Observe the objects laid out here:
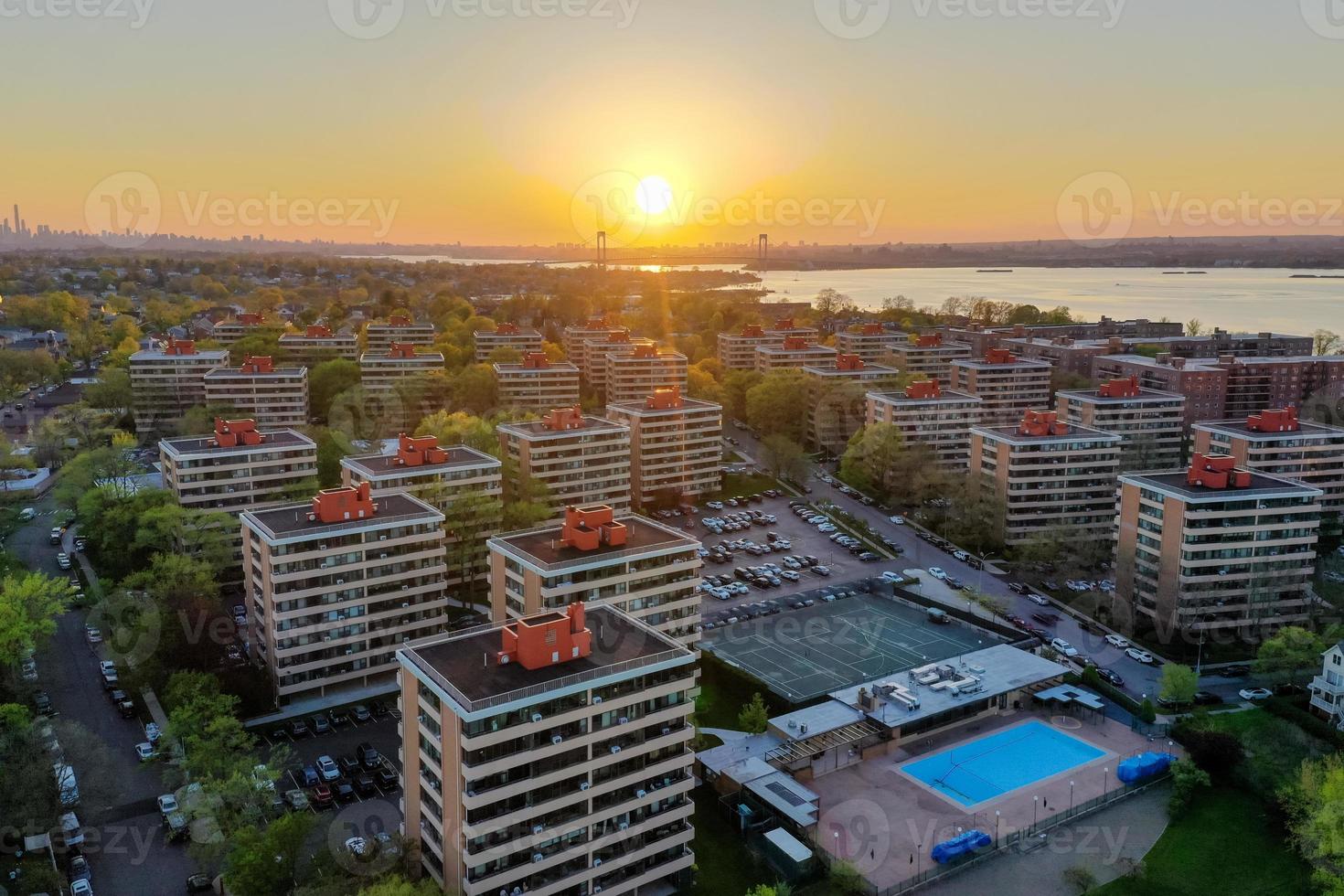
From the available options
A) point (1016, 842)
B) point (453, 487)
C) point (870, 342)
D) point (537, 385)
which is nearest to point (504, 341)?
point (537, 385)

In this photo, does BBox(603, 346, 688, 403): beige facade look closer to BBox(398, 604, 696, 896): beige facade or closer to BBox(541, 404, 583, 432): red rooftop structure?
BBox(541, 404, 583, 432): red rooftop structure

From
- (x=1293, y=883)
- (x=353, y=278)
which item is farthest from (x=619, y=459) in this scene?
(x=353, y=278)

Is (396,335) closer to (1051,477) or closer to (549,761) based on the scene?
(1051,477)

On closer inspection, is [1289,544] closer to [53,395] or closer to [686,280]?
[53,395]

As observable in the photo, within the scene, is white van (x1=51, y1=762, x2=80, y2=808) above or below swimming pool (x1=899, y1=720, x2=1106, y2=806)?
above

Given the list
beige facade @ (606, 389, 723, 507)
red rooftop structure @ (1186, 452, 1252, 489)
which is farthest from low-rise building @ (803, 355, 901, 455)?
red rooftop structure @ (1186, 452, 1252, 489)
